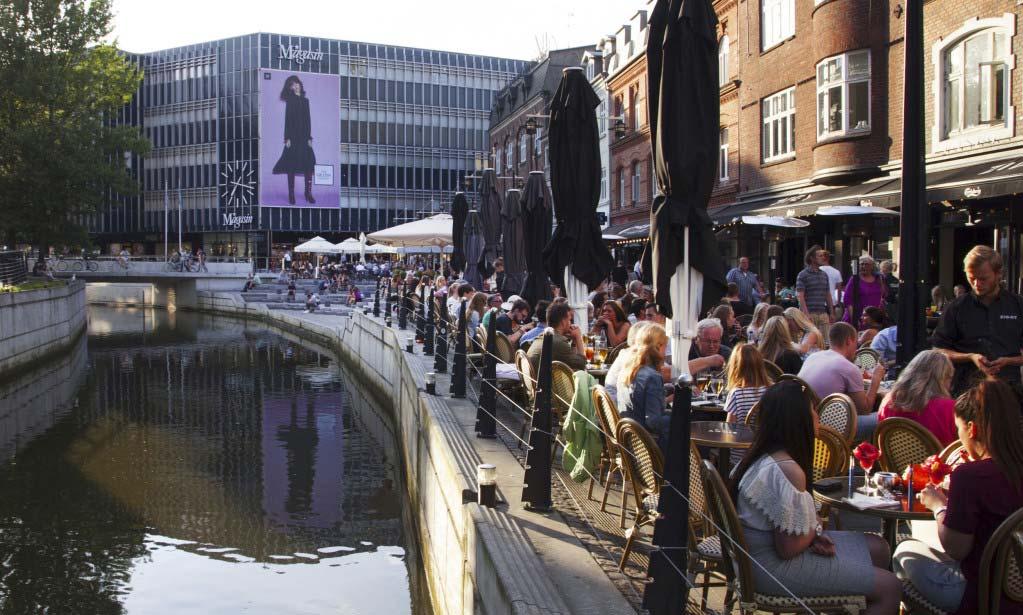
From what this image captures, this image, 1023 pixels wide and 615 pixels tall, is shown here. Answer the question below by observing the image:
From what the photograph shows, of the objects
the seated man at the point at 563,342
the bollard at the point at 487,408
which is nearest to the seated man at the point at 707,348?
the seated man at the point at 563,342

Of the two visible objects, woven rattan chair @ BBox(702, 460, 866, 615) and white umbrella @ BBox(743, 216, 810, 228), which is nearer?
woven rattan chair @ BBox(702, 460, 866, 615)

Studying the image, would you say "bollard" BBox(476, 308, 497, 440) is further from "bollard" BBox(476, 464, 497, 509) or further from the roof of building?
the roof of building

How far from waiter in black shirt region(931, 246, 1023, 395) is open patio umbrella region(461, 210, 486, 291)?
16818 mm

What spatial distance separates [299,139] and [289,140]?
0.86m

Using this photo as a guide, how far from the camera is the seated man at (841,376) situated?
7168mm

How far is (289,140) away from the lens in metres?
80.1

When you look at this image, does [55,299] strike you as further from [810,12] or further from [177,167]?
[177,167]

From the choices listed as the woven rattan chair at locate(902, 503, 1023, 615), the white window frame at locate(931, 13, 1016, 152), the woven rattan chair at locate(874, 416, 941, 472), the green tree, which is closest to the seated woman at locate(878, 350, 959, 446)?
the woven rattan chair at locate(874, 416, 941, 472)

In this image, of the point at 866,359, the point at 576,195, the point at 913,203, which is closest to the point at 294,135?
the point at 576,195

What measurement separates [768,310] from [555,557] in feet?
20.3

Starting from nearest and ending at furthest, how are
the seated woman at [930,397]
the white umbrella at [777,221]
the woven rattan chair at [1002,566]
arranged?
1. the woven rattan chair at [1002,566]
2. the seated woman at [930,397]
3. the white umbrella at [777,221]

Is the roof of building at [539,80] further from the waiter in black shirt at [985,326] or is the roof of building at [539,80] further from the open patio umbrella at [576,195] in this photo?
the waiter in black shirt at [985,326]

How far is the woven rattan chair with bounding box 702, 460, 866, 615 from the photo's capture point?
4100 mm

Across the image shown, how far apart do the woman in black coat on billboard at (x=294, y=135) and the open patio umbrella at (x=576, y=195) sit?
70.0m
